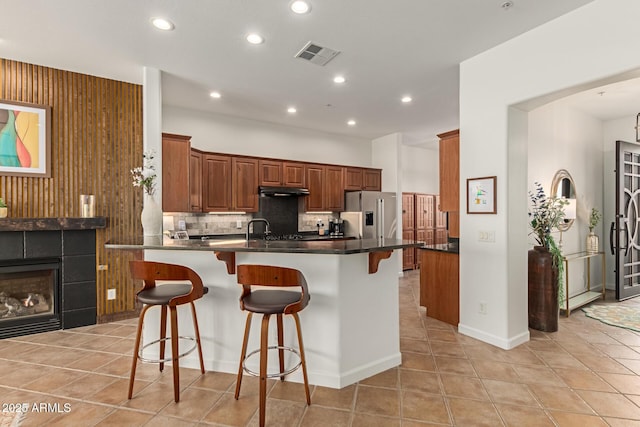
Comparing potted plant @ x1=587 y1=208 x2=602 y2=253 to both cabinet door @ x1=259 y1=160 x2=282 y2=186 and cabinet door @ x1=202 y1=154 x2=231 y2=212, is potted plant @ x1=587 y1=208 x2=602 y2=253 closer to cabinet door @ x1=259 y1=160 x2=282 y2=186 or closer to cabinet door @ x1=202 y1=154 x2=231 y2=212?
cabinet door @ x1=259 y1=160 x2=282 y2=186

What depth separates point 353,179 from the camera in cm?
643

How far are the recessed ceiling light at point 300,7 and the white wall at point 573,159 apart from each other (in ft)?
10.6

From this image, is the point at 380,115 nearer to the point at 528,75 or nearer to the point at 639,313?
the point at 528,75

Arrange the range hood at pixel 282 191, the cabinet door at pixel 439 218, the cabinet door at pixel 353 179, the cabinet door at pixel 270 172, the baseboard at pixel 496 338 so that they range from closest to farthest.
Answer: the baseboard at pixel 496 338
the range hood at pixel 282 191
the cabinet door at pixel 270 172
the cabinet door at pixel 353 179
the cabinet door at pixel 439 218

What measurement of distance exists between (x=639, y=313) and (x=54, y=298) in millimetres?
7207

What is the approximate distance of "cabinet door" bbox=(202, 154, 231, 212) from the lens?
4844 mm

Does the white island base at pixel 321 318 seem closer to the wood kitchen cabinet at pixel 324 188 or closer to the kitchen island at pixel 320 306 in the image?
the kitchen island at pixel 320 306

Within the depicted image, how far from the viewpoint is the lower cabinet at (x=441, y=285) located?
364 centimetres

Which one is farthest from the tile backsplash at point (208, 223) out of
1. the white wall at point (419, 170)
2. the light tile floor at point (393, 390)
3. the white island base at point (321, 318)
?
the white wall at point (419, 170)

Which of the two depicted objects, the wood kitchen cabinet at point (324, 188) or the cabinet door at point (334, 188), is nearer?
the wood kitchen cabinet at point (324, 188)

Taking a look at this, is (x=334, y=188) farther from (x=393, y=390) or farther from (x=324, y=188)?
(x=393, y=390)

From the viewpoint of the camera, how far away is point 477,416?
79.1 inches

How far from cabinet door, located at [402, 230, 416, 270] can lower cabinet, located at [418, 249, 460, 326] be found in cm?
298

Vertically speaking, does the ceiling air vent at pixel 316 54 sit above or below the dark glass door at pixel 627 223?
above
